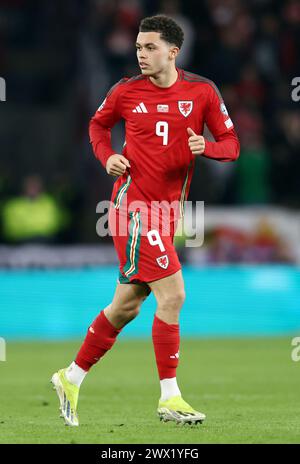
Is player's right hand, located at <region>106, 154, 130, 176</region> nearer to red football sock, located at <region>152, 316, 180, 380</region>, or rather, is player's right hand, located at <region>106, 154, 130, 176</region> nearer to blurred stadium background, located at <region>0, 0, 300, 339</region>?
red football sock, located at <region>152, 316, 180, 380</region>

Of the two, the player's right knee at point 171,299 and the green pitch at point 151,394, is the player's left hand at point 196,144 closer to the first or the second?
the player's right knee at point 171,299

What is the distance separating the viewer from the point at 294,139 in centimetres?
1695

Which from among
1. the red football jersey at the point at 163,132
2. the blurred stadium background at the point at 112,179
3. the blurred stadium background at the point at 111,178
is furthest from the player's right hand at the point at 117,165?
the blurred stadium background at the point at 111,178

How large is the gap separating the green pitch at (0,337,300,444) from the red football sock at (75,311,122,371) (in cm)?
37

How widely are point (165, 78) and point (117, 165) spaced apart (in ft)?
2.11

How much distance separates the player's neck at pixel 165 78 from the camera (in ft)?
24.9

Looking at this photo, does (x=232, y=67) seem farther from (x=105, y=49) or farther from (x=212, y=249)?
(x=212, y=249)

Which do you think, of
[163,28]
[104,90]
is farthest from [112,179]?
[163,28]

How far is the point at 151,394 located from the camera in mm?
9312

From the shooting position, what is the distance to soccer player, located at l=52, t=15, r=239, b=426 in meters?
7.39

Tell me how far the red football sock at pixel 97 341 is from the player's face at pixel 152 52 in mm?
1527

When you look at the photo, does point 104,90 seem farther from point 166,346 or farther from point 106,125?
point 166,346

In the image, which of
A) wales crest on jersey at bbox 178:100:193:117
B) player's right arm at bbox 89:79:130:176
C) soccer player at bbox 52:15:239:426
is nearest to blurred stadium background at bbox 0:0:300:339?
player's right arm at bbox 89:79:130:176
